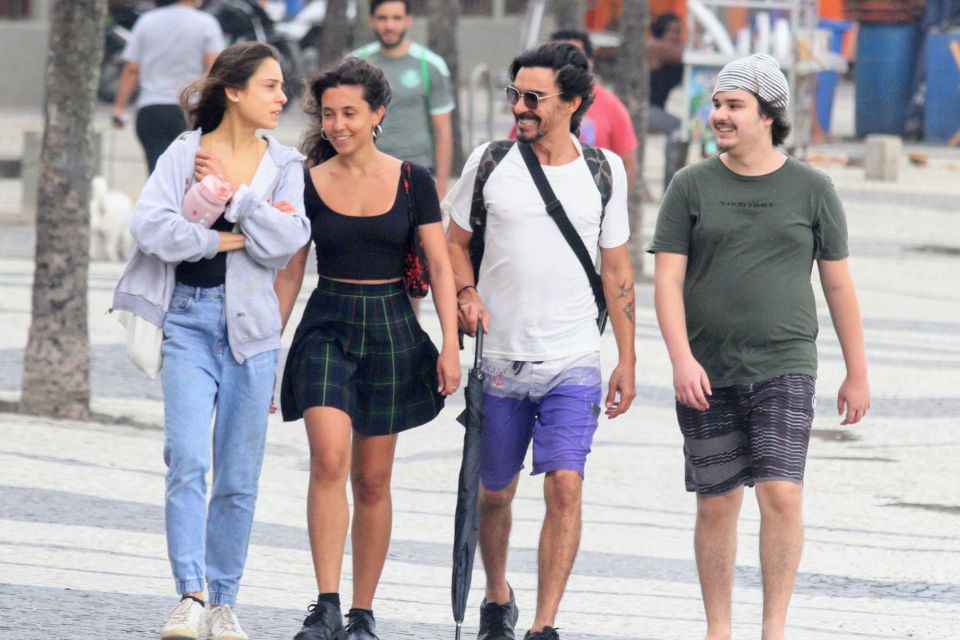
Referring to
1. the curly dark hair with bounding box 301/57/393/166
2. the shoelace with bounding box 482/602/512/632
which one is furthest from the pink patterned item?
the shoelace with bounding box 482/602/512/632

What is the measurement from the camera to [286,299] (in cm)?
554

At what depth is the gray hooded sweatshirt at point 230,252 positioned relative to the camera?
203 inches

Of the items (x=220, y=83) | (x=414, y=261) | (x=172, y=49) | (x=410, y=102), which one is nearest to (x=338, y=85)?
(x=220, y=83)

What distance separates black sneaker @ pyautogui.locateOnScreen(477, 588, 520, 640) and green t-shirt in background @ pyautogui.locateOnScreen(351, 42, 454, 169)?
15.9ft

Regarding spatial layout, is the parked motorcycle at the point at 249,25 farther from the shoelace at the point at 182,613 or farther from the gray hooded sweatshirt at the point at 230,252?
the shoelace at the point at 182,613

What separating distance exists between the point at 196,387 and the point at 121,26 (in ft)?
85.3

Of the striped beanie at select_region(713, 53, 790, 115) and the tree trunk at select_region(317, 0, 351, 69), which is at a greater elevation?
the striped beanie at select_region(713, 53, 790, 115)

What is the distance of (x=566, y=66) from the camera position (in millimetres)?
5574

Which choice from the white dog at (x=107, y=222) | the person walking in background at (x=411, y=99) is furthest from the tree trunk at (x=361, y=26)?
the person walking in background at (x=411, y=99)

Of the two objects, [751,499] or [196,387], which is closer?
[196,387]

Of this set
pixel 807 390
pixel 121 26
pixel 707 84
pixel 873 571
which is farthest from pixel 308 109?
pixel 121 26

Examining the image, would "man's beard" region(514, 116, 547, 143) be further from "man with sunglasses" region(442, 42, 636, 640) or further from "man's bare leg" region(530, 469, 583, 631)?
"man's bare leg" region(530, 469, 583, 631)

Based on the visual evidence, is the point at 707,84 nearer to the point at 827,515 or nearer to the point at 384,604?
the point at 827,515

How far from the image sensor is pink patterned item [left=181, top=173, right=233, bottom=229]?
205 inches
